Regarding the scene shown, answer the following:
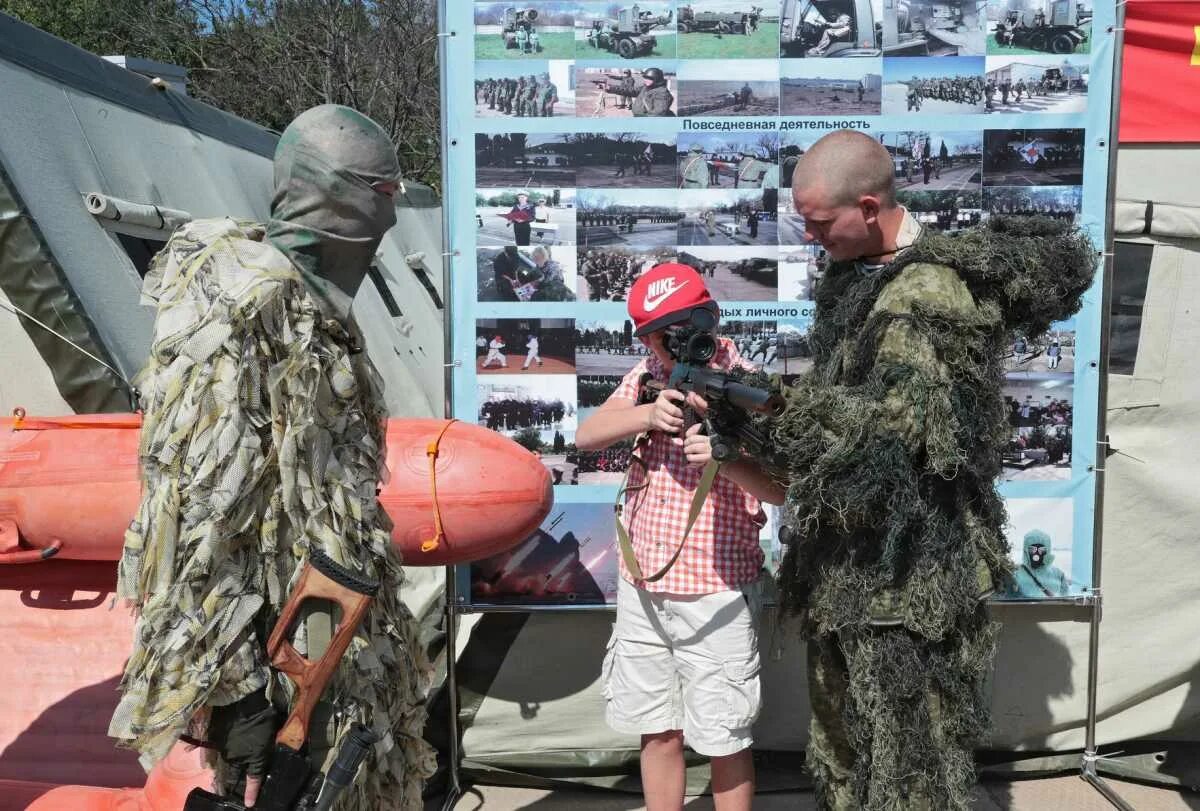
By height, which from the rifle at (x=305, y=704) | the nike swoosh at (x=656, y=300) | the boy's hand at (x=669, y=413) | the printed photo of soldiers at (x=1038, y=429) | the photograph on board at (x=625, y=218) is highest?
the photograph on board at (x=625, y=218)

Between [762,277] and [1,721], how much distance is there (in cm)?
318

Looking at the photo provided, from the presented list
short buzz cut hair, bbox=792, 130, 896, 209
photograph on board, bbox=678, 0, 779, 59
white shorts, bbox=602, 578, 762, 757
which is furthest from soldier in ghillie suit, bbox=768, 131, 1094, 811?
photograph on board, bbox=678, 0, 779, 59

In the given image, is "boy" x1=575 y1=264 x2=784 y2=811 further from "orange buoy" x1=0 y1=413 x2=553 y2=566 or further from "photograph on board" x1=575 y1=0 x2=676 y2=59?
"photograph on board" x1=575 y1=0 x2=676 y2=59

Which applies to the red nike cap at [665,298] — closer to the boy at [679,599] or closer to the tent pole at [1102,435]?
the boy at [679,599]

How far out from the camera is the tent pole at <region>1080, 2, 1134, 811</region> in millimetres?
3240

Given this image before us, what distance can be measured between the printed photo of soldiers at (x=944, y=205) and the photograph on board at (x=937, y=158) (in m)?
0.02

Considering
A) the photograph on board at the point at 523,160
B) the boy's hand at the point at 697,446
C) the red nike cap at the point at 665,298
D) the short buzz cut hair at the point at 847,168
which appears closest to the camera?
the short buzz cut hair at the point at 847,168

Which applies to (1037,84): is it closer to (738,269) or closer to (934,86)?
(934,86)

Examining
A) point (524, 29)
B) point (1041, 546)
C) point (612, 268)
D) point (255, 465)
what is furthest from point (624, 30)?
point (1041, 546)

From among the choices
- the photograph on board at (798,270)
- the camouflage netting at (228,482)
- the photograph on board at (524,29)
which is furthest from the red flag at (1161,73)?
the camouflage netting at (228,482)

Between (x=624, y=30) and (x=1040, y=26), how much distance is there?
1.35 meters

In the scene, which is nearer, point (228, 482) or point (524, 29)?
point (228, 482)

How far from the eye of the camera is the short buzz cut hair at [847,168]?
7.42 feet

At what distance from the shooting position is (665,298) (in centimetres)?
272
